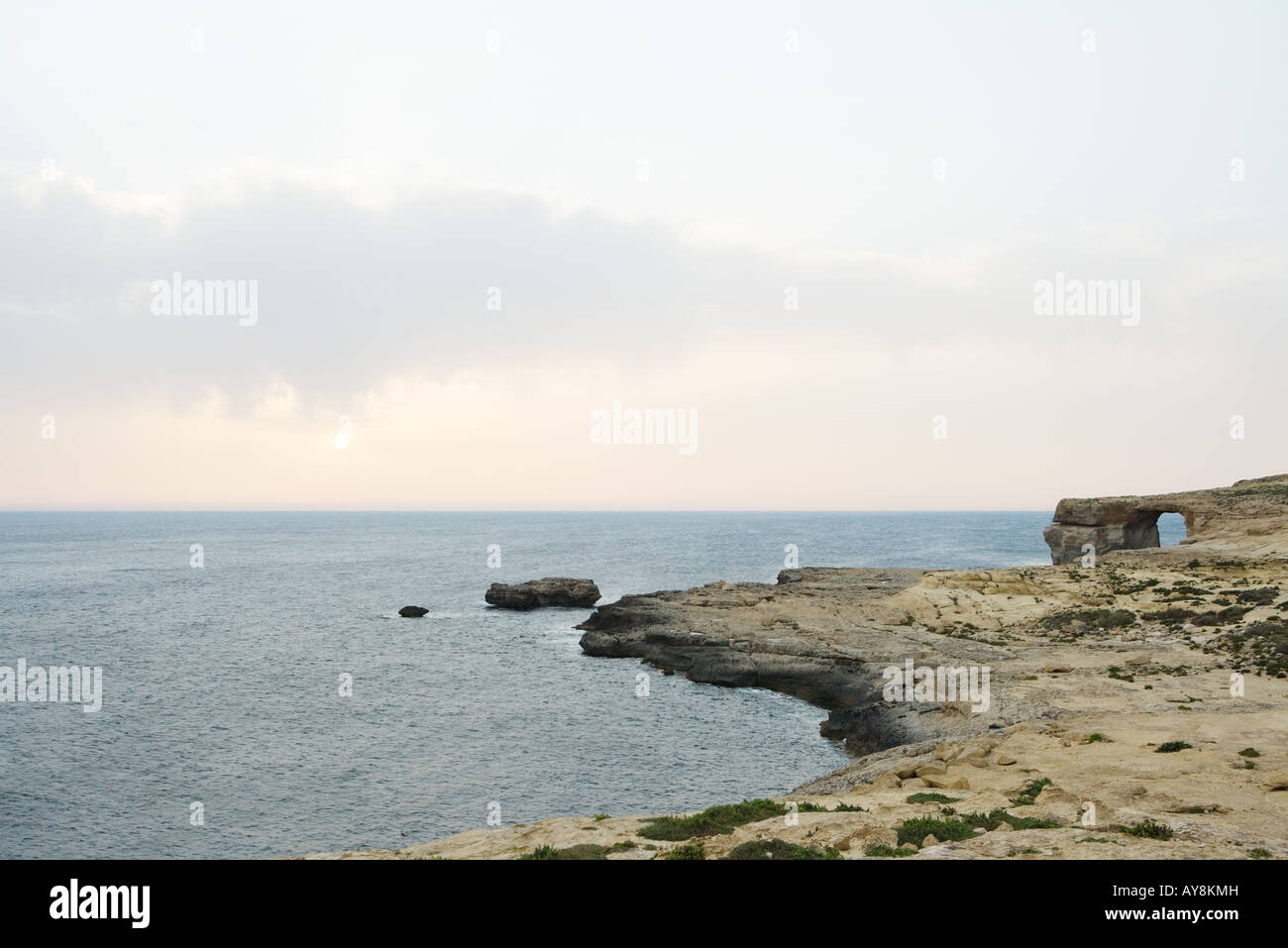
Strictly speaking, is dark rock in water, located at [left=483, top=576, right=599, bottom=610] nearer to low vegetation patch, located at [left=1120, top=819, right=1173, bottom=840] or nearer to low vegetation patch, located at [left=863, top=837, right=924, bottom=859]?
low vegetation patch, located at [left=863, top=837, right=924, bottom=859]

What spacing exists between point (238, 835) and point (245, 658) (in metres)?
36.5

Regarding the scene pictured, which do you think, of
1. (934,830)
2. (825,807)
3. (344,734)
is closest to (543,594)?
(344,734)

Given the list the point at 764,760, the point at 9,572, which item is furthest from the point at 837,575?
the point at 9,572

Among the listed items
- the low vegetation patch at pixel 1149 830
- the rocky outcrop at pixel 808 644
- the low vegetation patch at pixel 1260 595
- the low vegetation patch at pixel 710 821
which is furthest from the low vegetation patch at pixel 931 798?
the low vegetation patch at pixel 1260 595

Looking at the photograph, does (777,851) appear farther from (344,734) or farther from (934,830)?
(344,734)

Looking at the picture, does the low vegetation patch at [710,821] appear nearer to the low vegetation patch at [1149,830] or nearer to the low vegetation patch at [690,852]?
the low vegetation patch at [690,852]

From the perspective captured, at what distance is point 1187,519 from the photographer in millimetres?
73000

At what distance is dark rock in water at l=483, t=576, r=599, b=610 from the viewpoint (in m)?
83.8

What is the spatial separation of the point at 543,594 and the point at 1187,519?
6350cm

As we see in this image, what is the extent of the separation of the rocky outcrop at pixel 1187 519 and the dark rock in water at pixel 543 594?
48833mm

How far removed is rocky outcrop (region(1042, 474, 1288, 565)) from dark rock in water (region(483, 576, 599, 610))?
4883 centimetres

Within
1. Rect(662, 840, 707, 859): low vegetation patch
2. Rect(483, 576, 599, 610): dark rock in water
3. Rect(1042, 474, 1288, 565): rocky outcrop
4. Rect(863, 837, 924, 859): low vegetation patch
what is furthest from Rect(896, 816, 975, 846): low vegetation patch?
Rect(483, 576, 599, 610): dark rock in water

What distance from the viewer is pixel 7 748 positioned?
3784 centimetres
